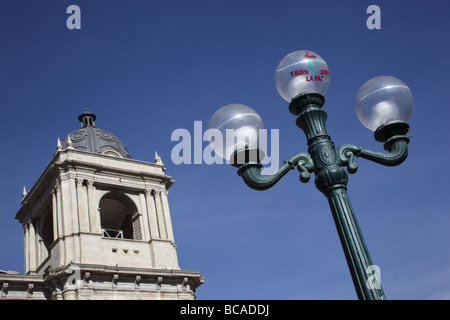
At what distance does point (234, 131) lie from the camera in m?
6.41

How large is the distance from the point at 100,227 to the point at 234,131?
22624 millimetres

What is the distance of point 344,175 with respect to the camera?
616cm

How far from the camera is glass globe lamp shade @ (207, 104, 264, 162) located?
252 inches

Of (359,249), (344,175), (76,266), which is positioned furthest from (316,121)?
(76,266)

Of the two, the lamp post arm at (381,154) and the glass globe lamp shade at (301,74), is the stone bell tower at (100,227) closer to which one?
the glass globe lamp shade at (301,74)

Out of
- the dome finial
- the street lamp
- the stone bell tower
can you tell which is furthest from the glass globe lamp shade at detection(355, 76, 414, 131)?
the dome finial

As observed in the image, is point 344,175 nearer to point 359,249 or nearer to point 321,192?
point 321,192

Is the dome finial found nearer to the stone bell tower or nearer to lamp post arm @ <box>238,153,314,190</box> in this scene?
the stone bell tower

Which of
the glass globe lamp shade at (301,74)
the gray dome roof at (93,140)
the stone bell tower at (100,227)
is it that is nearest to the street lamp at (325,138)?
the glass globe lamp shade at (301,74)

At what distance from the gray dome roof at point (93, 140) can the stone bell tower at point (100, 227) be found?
0.06 metres

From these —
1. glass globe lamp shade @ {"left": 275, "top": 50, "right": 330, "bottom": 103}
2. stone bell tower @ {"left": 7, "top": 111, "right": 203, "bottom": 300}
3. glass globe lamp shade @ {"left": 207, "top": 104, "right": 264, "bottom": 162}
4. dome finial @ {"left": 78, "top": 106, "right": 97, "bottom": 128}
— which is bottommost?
glass globe lamp shade @ {"left": 207, "top": 104, "right": 264, "bottom": 162}

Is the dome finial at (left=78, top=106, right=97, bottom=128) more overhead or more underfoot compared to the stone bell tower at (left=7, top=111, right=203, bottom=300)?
more overhead

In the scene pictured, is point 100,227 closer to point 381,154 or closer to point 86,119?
point 86,119

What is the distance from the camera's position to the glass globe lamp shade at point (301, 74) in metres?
6.73
